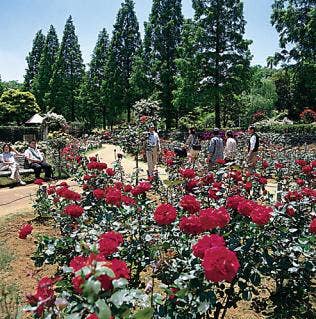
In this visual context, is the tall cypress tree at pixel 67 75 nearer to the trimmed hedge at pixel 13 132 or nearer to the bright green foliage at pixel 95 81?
the bright green foliage at pixel 95 81

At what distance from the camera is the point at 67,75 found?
48531mm

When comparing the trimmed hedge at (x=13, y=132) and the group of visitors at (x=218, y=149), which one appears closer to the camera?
the group of visitors at (x=218, y=149)

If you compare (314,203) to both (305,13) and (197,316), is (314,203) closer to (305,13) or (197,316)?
(197,316)

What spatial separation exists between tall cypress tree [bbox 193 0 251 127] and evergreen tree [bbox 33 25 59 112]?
26818 mm

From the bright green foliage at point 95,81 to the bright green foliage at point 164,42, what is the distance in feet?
43.7

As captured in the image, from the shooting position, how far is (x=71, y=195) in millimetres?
3701

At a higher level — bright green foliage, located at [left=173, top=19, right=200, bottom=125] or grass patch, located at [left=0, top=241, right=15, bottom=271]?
bright green foliage, located at [left=173, top=19, right=200, bottom=125]

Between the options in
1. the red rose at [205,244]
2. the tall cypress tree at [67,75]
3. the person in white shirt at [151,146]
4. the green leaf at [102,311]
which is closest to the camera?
the green leaf at [102,311]

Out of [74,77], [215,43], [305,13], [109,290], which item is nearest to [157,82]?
[215,43]

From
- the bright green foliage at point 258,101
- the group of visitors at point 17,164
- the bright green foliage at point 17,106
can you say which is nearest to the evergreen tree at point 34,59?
the bright green foliage at point 17,106

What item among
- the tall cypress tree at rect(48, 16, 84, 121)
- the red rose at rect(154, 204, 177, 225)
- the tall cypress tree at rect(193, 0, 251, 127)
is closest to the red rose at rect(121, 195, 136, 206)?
the red rose at rect(154, 204, 177, 225)

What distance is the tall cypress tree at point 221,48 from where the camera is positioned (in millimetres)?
28734

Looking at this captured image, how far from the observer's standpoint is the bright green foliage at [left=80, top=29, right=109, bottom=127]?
47.3 metres

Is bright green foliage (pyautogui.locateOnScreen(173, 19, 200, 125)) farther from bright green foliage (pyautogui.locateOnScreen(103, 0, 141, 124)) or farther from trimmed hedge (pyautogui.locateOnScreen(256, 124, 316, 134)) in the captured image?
bright green foliage (pyautogui.locateOnScreen(103, 0, 141, 124))
